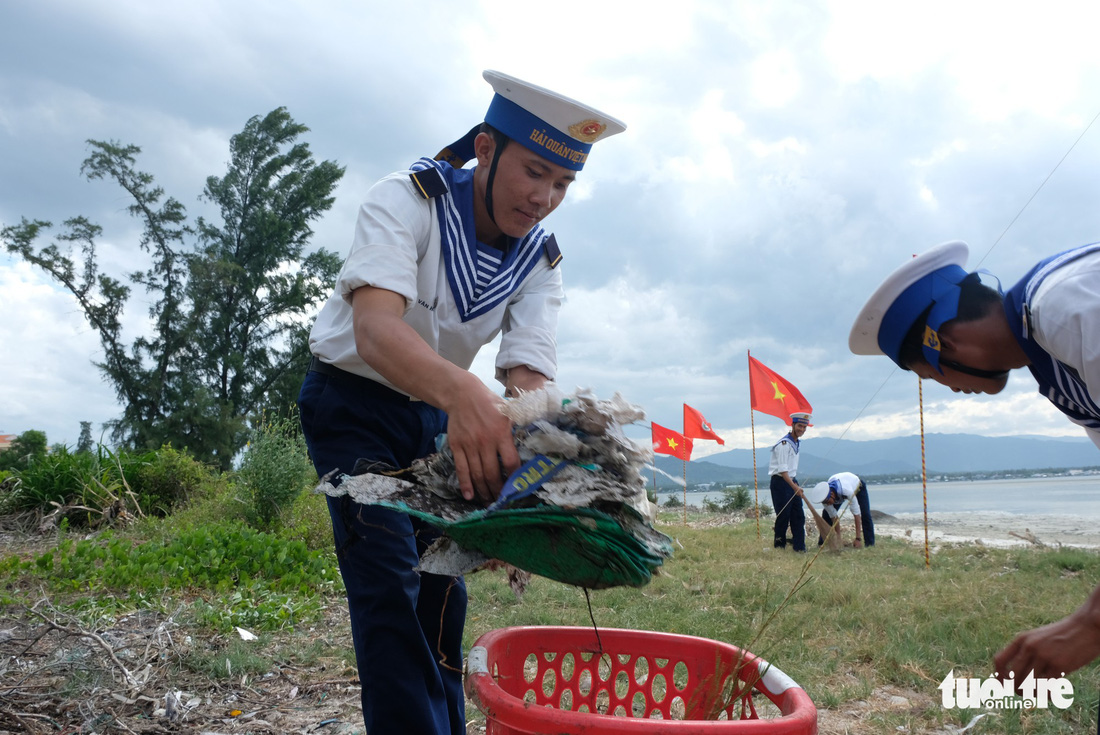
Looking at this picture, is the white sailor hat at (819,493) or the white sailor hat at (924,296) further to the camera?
the white sailor hat at (819,493)

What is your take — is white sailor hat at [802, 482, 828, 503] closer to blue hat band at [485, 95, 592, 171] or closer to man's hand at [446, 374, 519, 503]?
blue hat band at [485, 95, 592, 171]

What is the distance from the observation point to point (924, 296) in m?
1.74

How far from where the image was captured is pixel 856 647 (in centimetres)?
395

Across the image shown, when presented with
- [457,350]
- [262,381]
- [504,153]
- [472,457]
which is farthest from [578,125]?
[262,381]

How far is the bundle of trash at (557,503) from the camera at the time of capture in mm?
1225

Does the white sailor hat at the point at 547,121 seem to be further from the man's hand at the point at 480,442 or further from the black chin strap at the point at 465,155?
the man's hand at the point at 480,442

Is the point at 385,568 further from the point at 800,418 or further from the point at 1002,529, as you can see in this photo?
the point at 1002,529

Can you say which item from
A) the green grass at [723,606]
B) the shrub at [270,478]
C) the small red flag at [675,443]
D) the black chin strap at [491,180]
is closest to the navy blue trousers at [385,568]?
the black chin strap at [491,180]

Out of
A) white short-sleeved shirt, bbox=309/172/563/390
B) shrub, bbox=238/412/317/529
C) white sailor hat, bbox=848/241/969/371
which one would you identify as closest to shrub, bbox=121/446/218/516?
shrub, bbox=238/412/317/529

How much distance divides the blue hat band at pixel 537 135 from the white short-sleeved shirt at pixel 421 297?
0.27m

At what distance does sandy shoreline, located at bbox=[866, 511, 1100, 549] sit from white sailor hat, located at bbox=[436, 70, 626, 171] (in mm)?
9637

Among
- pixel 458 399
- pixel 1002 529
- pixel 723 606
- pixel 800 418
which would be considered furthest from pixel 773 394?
pixel 458 399

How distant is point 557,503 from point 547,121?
1028 mm

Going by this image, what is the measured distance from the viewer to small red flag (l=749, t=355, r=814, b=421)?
33.1ft
